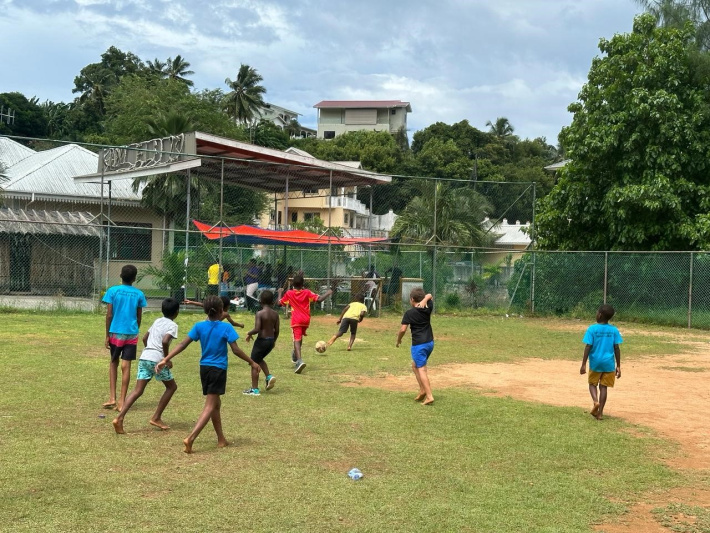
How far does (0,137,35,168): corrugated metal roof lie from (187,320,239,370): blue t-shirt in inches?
1292

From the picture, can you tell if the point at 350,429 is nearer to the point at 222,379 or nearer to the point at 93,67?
the point at 222,379

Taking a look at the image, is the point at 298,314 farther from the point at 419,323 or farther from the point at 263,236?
the point at 263,236

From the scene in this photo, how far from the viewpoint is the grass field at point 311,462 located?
5285 mm

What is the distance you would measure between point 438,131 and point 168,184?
46.0 m

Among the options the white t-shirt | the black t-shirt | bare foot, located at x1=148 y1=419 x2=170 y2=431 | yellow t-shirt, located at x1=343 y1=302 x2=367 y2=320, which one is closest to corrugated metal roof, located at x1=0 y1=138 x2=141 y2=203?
yellow t-shirt, located at x1=343 y1=302 x2=367 y2=320

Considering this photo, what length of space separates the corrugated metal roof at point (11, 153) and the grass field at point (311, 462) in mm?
29266

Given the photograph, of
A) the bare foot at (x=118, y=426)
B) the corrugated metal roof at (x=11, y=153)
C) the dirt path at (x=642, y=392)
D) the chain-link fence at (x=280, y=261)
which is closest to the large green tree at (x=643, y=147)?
the chain-link fence at (x=280, y=261)

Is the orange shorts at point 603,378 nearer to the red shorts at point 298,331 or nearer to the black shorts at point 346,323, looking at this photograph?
the red shorts at point 298,331

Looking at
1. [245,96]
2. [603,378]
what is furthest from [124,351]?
[245,96]

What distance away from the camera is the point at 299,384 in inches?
434

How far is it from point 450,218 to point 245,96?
41.3 metres

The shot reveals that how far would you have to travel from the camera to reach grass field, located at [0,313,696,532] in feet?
17.3

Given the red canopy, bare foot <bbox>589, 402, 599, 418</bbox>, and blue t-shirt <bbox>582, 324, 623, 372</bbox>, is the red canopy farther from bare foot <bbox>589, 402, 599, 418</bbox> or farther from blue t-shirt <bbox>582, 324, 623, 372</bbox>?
bare foot <bbox>589, 402, 599, 418</bbox>

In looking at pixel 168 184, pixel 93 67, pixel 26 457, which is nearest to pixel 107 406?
pixel 26 457
